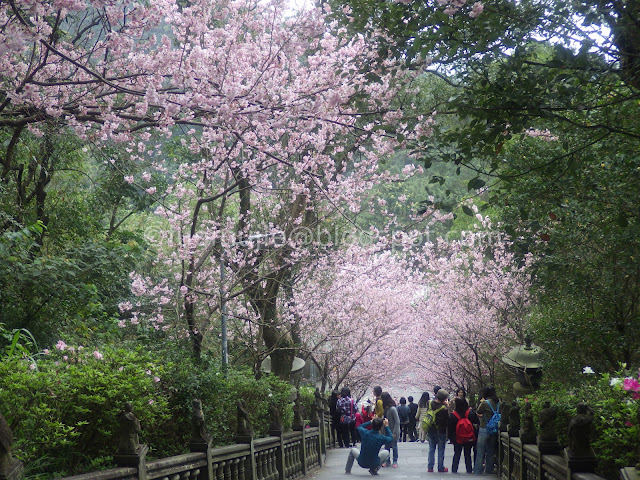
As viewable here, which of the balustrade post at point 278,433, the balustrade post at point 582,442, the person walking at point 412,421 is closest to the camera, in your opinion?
the balustrade post at point 582,442

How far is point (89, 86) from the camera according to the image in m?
8.12

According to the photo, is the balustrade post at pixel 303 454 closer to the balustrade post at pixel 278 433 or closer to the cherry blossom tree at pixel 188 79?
the balustrade post at pixel 278 433

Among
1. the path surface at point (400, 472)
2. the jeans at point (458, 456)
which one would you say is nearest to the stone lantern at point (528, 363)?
the jeans at point (458, 456)

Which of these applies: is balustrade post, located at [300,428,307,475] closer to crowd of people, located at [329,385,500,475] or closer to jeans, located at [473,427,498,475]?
crowd of people, located at [329,385,500,475]

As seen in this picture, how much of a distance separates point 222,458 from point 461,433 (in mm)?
7592

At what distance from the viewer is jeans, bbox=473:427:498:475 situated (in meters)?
14.3

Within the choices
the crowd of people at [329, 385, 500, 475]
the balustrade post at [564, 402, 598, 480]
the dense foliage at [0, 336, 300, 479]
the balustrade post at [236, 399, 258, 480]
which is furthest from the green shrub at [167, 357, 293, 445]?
the balustrade post at [564, 402, 598, 480]

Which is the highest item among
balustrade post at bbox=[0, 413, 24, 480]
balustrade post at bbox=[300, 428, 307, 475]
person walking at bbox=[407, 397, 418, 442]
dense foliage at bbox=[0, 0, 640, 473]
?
dense foliage at bbox=[0, 0, 640, 473]

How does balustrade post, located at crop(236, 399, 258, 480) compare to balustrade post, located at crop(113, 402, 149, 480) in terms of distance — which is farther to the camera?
balustrade post, located at crop(236, 399, 258, 480)

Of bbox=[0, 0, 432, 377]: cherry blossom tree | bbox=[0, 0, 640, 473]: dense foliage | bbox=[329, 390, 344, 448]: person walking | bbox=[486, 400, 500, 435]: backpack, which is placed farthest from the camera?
bbox=[329, 390, 344, 448]: person walking

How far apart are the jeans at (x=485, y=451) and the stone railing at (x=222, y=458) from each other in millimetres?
3418

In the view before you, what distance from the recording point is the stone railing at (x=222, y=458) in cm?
562

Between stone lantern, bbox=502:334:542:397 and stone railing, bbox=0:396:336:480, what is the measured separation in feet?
14.9

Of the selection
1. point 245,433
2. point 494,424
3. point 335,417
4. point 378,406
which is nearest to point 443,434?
point 494,424
